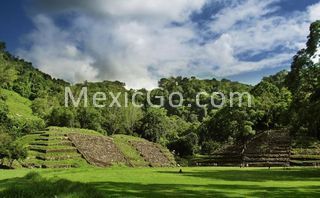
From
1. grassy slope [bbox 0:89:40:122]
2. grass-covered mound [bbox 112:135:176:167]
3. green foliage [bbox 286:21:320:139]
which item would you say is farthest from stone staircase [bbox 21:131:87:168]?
grassy slope [bbox 0:89:40:122]

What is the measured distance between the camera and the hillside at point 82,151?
77.3m

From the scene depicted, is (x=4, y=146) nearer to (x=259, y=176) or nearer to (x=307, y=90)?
(x=259, y=176)

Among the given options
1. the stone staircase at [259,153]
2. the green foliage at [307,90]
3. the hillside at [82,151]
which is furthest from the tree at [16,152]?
the green foliage at [307,90]

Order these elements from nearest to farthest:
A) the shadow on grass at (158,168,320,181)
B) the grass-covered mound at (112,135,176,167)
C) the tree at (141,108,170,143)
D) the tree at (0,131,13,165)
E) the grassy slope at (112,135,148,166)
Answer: the shadow on grass at (158,168,320,181)
the tree at (0,131,13,165)
the grassy slope at (112,135,148,166)
the grass-covered mound at (112,135,176,167)
the tree at (141,108,170,143)

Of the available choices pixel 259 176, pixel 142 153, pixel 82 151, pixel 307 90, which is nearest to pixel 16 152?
pixel 82 151

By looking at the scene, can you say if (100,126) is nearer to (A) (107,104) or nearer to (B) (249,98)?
(A) (107,104)

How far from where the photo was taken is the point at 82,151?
84688mm

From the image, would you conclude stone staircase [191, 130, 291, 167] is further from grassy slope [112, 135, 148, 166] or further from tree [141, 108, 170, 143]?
tree [141, 108, 170, 143]

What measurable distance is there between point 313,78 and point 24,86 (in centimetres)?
13860

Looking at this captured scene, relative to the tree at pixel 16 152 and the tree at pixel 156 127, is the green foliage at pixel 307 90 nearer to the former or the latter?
the tree at pixel 16 152

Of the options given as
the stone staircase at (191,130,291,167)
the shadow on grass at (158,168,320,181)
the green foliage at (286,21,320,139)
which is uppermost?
the green foliage at (286,21,320,139)

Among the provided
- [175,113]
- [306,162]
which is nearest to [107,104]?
[175,113]

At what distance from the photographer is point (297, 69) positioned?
48.0m

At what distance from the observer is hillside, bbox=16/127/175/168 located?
254 ft
